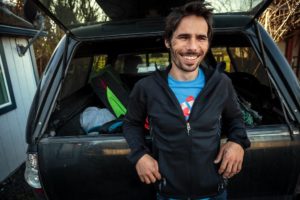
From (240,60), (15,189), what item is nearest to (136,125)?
(240,60)

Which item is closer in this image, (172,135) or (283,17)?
(172,135)

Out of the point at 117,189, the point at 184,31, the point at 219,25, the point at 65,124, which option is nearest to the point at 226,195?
the point at 117,189

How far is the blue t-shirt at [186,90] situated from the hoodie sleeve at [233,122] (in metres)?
0.17

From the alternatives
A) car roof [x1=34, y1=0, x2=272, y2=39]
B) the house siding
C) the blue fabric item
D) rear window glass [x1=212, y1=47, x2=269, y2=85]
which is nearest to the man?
the blue fabric item

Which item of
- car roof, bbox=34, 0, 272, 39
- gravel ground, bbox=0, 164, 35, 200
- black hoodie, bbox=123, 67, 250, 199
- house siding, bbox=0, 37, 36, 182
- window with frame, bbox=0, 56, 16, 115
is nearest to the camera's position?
black hoodie, bbox=123, 67, 250, 199

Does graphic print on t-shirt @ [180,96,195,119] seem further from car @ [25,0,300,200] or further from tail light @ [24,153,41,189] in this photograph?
tail light @ [24,153,41,189]

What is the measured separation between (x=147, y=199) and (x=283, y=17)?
8.53 m

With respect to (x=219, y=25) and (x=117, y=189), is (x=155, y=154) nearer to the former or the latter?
(x=117, y=189)

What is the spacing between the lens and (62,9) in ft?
6.16

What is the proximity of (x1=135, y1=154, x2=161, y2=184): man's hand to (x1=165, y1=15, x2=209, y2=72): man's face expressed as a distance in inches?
20.4

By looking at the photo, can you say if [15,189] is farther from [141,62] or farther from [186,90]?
[186,90]

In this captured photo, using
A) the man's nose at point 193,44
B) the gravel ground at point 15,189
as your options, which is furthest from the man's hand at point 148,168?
the gravel ground at point 15,189

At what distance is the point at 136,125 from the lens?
167cm

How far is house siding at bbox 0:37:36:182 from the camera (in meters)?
4.81
